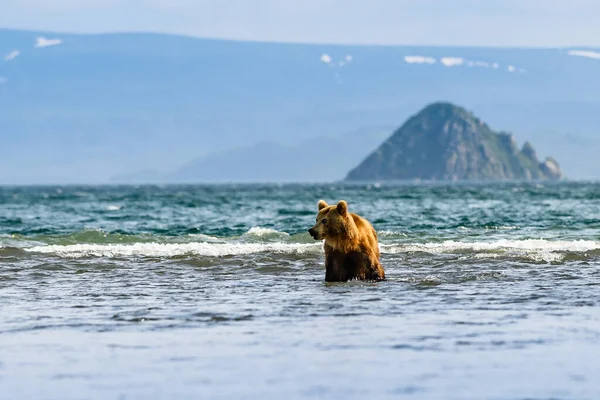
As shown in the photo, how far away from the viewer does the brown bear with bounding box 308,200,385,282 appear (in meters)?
17.0

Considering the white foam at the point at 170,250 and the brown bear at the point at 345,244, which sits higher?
the brown bear at the point at 345,244

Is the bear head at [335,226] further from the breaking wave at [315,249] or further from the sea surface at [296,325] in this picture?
the breaking wave at [315,249]

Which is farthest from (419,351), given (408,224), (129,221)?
(129,221)

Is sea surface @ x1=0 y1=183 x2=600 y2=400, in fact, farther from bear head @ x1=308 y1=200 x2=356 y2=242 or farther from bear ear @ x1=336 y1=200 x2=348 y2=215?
bear ear @ x1=336 y1=200 x2=348 y2=215

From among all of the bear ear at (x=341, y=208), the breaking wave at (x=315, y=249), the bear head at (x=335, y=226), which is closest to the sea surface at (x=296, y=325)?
the breaking wave at (x=315, y=249)

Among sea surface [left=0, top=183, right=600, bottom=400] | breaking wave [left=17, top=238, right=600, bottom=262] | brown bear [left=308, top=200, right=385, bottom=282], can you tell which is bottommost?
breaking wave [left=17, top=238, right=600, bottom=262]

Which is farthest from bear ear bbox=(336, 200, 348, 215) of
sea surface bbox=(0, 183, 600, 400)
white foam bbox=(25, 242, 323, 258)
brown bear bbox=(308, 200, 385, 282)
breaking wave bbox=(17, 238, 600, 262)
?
white foam bbox=(25, 242, 323, 258)

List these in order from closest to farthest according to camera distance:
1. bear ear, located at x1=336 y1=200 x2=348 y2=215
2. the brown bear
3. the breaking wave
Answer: bear ear, located at x1=336 y1=200 x2=348 y2=215 → the brown bear → the breaking wave

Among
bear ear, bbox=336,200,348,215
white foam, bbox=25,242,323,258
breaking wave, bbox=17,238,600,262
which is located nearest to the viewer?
bear ear, bbox=336,200,348,215

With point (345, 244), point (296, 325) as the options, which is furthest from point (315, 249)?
point (296, 325)

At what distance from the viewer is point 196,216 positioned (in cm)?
5253

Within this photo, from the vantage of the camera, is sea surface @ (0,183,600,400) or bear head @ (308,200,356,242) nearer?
sea surface @ (0,183,600,400)

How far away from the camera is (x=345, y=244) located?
17.1 m

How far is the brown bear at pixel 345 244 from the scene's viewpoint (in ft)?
55.9
